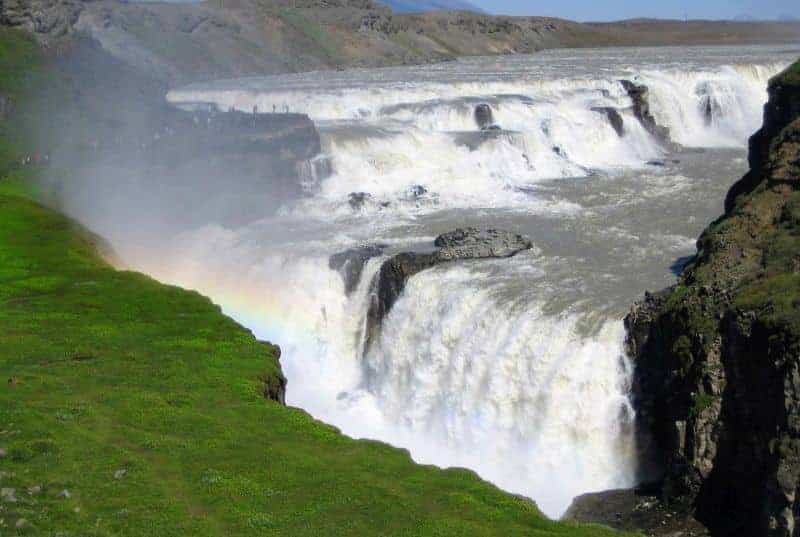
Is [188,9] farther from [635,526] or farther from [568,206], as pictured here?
[635,526]

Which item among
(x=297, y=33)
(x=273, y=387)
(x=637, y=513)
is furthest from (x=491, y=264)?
(x=297, y=33)

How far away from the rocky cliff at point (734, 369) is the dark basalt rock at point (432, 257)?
24.9 ft

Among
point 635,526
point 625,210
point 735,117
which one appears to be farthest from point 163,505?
point 735,117

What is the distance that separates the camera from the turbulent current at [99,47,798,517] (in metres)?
24.9

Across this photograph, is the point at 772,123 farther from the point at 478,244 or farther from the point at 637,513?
the point at 637,513

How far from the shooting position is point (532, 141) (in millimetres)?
48594

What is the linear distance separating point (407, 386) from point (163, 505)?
46.3ft

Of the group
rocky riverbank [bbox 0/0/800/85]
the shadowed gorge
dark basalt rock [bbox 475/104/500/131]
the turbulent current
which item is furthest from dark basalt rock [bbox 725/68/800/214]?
rocky riverbank [bbox 0/0/800/85]

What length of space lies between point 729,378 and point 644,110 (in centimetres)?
3821

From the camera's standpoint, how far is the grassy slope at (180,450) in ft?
47.5

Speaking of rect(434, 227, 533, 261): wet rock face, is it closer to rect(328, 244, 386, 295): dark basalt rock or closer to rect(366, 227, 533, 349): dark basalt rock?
rect(366, 227, 533, 349): dark basalt rock

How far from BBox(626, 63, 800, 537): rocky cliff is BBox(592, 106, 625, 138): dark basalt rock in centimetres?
2774

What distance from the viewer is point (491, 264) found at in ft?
100

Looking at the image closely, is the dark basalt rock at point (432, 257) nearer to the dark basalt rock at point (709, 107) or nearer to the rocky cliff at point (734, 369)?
the rocky cliff at point (734, 369)
